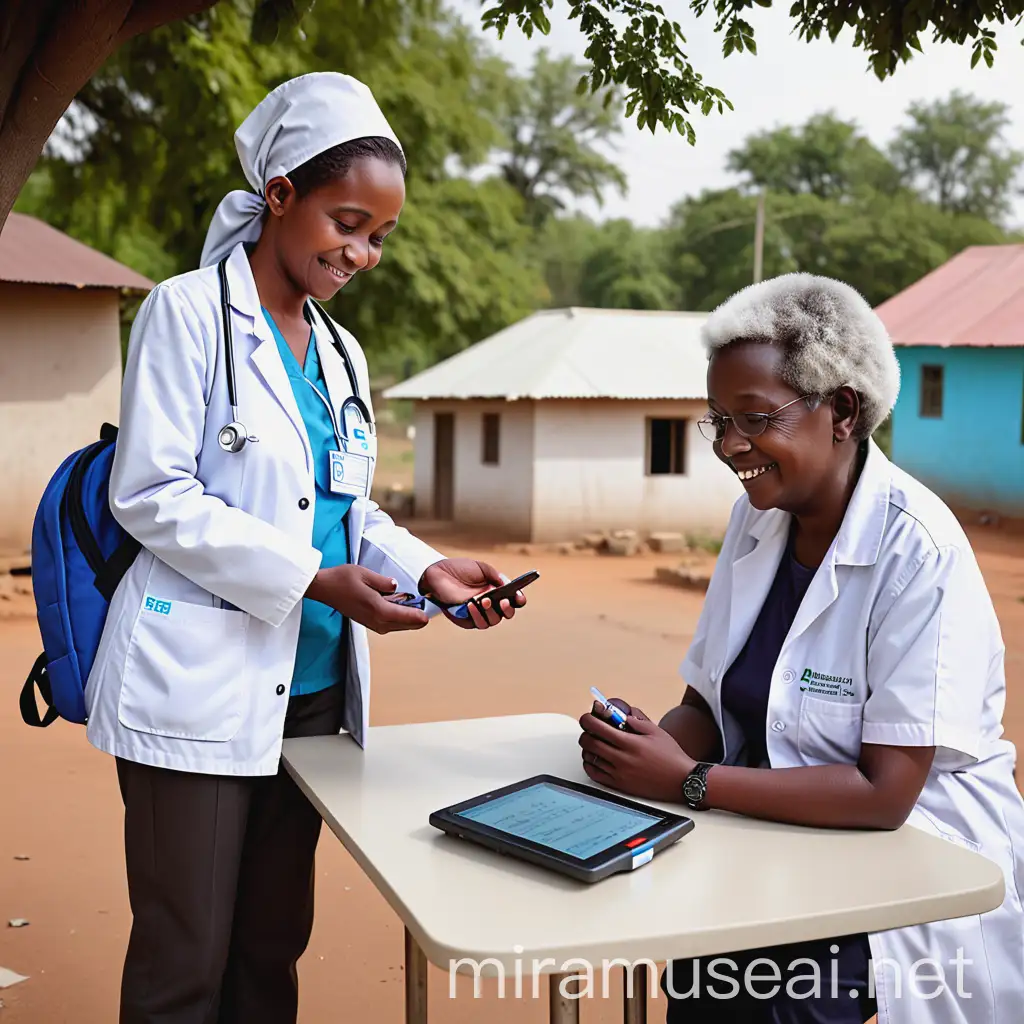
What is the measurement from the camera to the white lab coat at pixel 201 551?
2041mm

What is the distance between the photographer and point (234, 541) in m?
2.03

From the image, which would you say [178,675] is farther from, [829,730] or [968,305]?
[968,305]

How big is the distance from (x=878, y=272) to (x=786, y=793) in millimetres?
36038

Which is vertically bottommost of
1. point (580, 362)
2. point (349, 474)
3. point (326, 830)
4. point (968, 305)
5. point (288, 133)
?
point (326, 830)

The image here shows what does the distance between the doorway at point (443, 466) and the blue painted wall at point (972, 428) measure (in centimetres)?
762

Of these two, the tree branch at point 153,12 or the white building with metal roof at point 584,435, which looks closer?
the tree branch at point 153,12

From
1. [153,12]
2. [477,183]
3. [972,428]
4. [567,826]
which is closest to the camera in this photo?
[567,826]

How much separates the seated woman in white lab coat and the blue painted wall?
1732cm

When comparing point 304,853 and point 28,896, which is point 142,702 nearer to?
point 304,853

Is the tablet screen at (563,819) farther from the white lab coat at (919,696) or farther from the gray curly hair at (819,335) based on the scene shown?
the gray curly hair at (819,335)

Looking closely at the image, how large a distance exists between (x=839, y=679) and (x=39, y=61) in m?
2.45

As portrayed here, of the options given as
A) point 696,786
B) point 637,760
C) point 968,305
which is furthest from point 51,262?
point 968,305

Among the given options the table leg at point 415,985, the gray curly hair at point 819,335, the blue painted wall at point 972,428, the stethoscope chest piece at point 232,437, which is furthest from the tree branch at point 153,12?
the blue painted wall at point 972,428

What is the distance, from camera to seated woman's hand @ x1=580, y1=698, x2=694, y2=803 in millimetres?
2016
